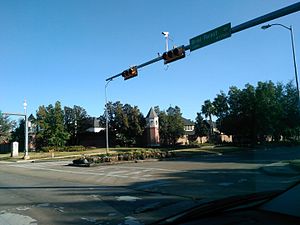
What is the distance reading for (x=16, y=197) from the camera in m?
12.5

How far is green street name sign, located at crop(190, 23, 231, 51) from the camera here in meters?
14.8

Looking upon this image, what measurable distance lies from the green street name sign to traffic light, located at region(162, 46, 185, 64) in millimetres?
881

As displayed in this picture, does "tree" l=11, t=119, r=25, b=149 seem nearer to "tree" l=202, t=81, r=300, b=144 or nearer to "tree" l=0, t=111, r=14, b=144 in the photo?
"tree" l=0, t=111, r=14, b=144

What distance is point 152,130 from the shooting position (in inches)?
3142

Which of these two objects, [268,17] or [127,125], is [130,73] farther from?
[127,125]

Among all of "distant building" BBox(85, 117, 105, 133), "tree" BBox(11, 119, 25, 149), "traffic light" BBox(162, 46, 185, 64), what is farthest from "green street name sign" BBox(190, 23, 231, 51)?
"distant building" BBox(85, 117, 105, 133)

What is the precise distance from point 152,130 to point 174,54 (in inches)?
2449

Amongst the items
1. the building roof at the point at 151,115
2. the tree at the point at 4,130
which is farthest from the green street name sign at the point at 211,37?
the tree at the point at 4,130

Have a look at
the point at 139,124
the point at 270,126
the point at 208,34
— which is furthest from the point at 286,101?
the point at 208,34

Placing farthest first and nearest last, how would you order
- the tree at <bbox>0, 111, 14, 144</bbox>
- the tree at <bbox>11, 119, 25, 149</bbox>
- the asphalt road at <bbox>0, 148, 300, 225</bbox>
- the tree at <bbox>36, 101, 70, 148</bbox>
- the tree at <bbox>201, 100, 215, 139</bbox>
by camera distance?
the tree at <bbox>201, 100, 215, 139</bbox>, the tree at <bbox>0, 111, 14, 144</bbox>, the tree at <bbox>11, 119, 25, 149</bbox>, the tree at <bbox>36, 101, 70, 148</bbox>, the asphalt road at <bbox>0, 148, 300, 225</bbox>

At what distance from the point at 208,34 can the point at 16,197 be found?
9549 mm

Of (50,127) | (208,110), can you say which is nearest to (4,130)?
(50,127)

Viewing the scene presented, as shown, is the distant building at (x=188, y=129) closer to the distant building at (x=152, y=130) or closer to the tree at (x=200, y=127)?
the tree at (x=200, y=127)

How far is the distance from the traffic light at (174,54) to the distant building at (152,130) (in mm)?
60925
